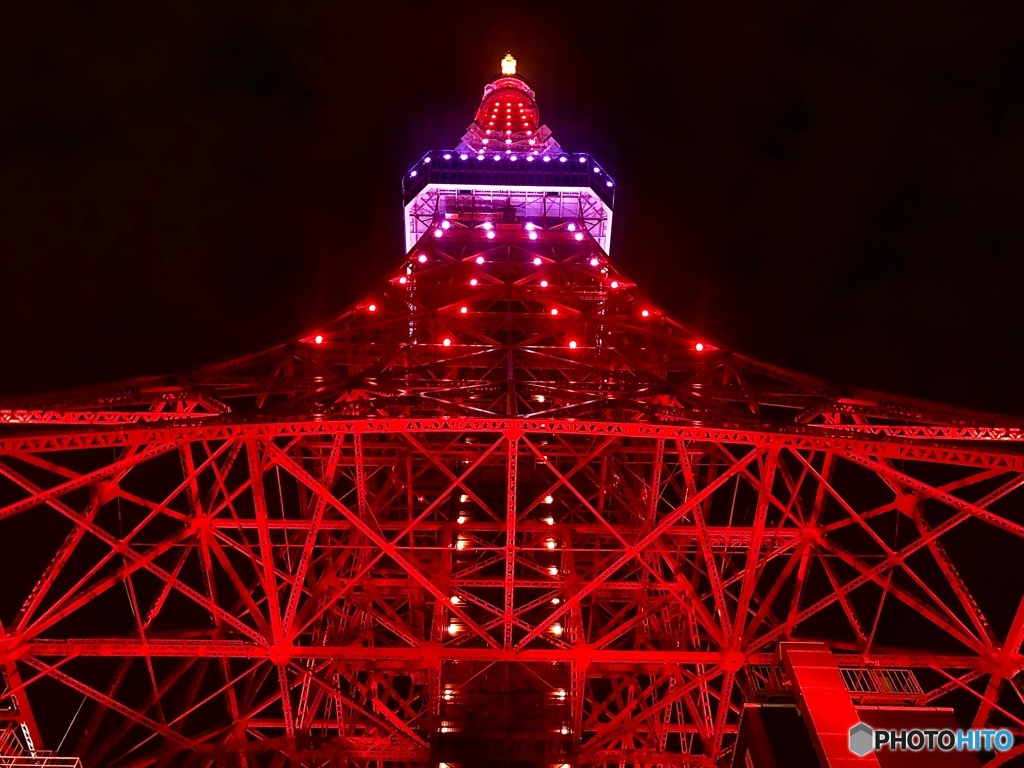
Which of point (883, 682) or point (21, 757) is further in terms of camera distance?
point (883, 682)

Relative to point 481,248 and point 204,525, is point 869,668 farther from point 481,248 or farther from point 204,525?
point 481,248

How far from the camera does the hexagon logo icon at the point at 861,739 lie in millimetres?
11070

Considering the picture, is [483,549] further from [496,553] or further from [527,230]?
[527,230]

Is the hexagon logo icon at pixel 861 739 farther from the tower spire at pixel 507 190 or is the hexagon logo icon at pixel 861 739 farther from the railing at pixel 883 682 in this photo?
the tower spire at pixel 507 190

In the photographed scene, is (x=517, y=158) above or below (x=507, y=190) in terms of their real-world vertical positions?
above

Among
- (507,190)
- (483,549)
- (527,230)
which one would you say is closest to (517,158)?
(507,190)

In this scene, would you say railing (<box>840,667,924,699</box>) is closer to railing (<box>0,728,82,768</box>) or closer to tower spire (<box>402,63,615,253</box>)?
railing (<box>0,728,82,768</box>)

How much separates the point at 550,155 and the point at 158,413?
2614 cm

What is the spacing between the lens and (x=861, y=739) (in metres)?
11.2

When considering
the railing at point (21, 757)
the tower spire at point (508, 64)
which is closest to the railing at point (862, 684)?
the railing at point (21, 757)

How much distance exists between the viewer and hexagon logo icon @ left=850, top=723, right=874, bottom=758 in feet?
36.3

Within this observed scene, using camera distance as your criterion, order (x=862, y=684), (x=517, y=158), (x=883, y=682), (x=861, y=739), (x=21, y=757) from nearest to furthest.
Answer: (x=861, y=739), (x=21, y=757), (x=883, y=682), (x=862, y=684), (x=517, y=158)

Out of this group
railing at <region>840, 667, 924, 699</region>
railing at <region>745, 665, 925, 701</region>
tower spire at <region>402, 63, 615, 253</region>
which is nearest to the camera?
railing at <region>745, 665, 925, 701</region>

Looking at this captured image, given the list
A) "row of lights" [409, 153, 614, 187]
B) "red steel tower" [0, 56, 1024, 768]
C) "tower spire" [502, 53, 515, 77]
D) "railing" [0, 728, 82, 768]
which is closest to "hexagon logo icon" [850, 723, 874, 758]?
"red steel tower" [0, 56, 1024, 768]
